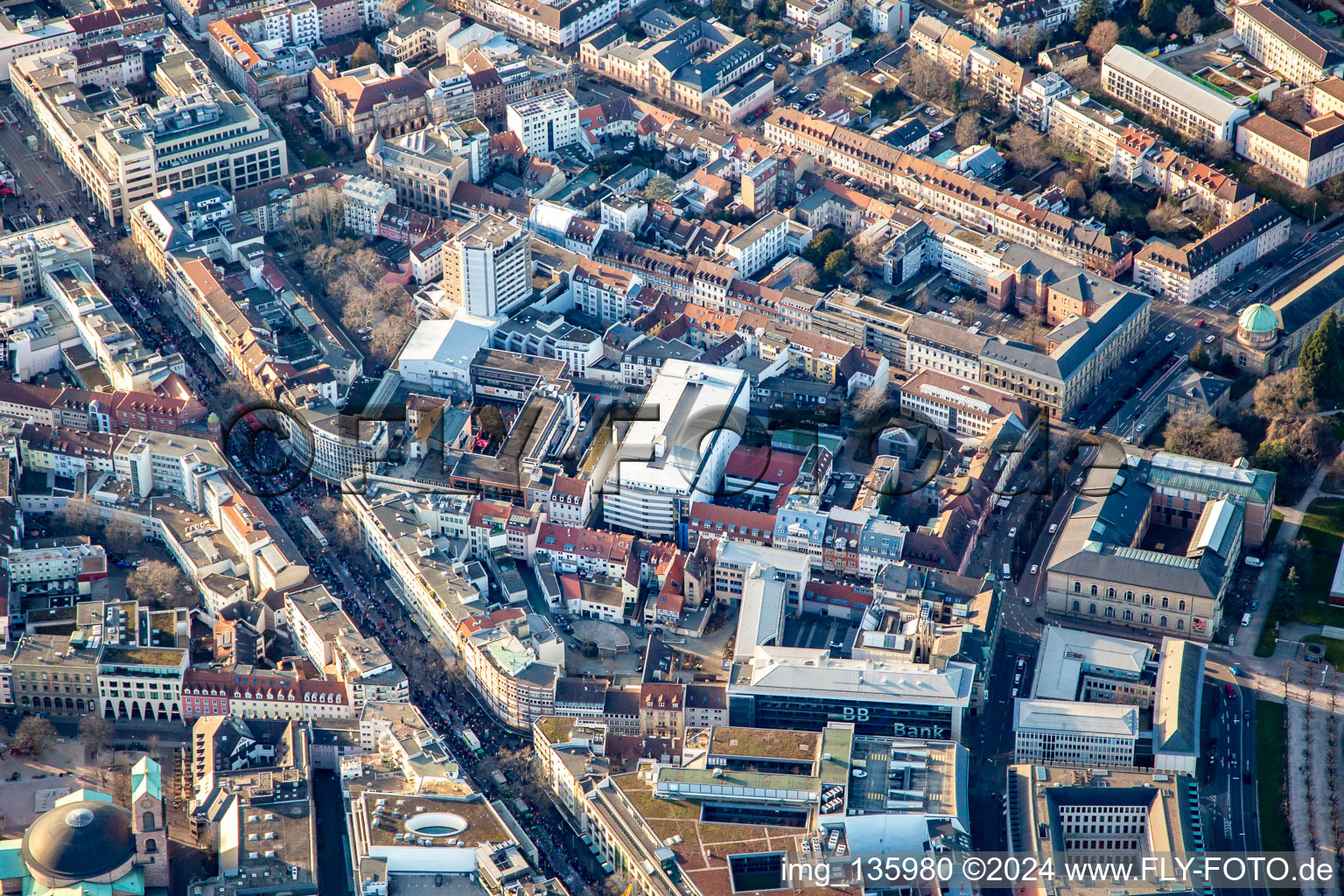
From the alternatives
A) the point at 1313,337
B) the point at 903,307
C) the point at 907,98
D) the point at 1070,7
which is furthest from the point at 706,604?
the point at 1070,7

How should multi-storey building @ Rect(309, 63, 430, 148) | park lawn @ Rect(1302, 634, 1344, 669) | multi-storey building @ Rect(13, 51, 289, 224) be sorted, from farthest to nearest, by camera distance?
multi-storey building @ Rect(309, 63, 430, 148), multi-storey building @ Rect(13, 51, 289, 224), park lawn @ Rect(1302, 634, 1344, 669)

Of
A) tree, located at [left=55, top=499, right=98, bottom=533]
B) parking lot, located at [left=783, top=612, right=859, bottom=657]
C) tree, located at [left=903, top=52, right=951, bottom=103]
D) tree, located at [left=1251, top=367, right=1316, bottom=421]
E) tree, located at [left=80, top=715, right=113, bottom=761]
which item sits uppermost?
tree, located at [left=903, top=52, right=951, bottom=103]

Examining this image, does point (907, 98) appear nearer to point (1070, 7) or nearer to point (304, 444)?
point (1070, 7)

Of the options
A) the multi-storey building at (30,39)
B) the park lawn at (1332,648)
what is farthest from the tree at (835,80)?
the park lawn at (1332,648)

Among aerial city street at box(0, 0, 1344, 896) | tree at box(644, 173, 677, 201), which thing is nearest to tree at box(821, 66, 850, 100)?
aerial city street at box(0, 0, 1344, 896)

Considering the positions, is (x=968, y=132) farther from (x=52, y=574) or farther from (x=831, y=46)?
(x=52, y=574)

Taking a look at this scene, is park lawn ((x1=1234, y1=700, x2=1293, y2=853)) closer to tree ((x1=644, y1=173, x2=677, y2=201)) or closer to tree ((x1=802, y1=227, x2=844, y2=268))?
tree ((x1=802, y1=227, x2=844, y2=268))

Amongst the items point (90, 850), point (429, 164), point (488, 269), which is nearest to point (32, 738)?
point (90, 850)
